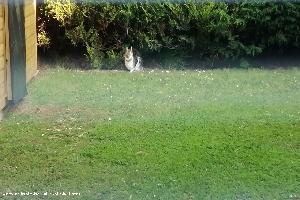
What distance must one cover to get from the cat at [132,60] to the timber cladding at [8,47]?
569mm

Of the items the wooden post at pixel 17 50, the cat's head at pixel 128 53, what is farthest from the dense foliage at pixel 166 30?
the wooden post at pixel 17 50

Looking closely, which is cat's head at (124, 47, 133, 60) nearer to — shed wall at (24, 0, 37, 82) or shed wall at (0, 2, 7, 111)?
shed wall at (24, 0, 37, 82)

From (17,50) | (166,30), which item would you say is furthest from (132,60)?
(17,50)

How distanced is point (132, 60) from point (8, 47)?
93cm

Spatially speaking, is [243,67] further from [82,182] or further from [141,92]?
[82,182]

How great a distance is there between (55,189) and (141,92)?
1.08 m

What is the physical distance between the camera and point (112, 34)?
3.82 meters

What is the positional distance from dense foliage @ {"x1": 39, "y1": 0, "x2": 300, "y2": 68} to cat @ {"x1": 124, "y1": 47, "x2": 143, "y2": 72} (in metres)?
0.05

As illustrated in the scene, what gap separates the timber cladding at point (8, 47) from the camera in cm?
296

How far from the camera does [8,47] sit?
10.1ft

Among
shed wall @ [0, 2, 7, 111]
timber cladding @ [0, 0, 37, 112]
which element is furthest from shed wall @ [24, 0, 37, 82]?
shed wall @ [0, 2, 7, 111]

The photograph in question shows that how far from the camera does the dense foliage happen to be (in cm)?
337

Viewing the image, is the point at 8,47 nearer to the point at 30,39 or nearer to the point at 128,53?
the point at 30,39

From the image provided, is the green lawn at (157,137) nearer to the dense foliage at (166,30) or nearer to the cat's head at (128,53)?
the dense foliage at (166,30)
